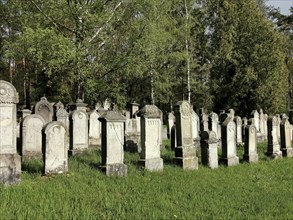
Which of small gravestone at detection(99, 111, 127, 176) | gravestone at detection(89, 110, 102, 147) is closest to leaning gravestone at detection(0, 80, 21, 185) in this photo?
small gravestone at detection(99, 111, 127, 176)

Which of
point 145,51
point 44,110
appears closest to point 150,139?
point 44,110

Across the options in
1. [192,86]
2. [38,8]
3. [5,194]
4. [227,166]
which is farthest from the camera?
[192,86]

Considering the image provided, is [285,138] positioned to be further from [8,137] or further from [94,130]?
[8,137]

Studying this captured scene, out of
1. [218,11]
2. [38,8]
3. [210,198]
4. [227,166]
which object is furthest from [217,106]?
[210,198]

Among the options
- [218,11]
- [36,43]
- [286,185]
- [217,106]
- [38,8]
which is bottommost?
[286,185]

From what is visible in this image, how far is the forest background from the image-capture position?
16.8 m

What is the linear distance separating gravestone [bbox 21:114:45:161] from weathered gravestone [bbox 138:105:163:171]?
2.69m

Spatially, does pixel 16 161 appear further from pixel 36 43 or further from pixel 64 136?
pixel 36 43

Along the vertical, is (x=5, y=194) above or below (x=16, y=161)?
below

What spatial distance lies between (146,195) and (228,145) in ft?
15.1

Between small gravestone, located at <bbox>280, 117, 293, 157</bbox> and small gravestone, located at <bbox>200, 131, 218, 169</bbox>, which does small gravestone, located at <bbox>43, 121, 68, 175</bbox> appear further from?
small gravestone, located at <bbox>280, 117, 293, 157</bbox>

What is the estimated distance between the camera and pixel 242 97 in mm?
28500

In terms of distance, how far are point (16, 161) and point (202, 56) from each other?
980 inches

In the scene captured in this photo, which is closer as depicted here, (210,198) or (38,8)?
(210,198)
